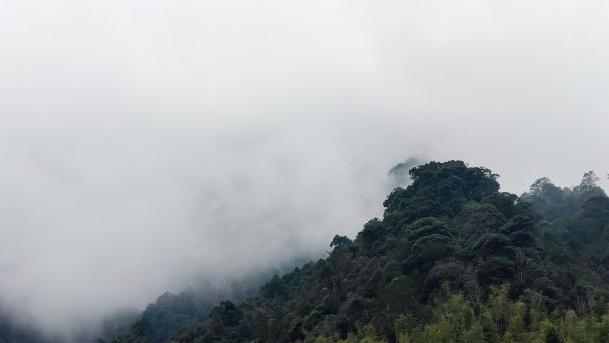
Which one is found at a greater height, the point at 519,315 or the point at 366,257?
the point at 366,257

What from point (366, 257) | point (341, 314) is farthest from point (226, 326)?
point (341, 314)

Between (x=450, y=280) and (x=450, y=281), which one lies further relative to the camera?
(x=450, y=280)

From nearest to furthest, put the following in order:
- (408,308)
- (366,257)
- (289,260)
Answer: (408,308), (366,257), (289,260)

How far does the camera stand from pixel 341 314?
52.3 m

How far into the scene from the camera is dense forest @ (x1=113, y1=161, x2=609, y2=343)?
1578 inches

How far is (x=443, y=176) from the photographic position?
253ft

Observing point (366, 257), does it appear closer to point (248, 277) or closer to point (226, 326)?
point (226, 326)

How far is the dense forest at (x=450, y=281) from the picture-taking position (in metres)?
40.1

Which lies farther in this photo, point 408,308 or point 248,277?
point 248,277

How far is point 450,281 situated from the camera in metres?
47.4

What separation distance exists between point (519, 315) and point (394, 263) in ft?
58.2

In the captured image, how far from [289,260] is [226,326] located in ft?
252

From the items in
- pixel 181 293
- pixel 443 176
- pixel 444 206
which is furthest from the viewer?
pixel 181 293

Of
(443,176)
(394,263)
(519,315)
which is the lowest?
(519,315)
